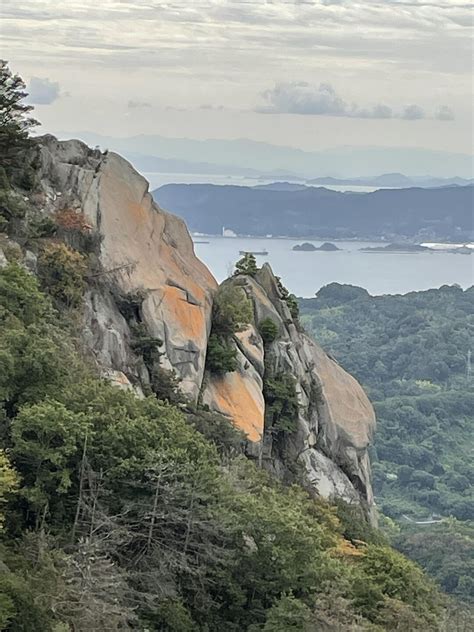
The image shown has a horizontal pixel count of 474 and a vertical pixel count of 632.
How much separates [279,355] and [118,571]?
35.9ft

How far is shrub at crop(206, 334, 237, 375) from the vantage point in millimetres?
20469

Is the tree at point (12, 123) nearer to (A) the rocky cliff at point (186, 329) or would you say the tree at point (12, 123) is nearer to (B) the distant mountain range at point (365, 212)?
(A) the rocky cliff at point (186, 329)

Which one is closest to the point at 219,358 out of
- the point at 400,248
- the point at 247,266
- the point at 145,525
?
the point at 247,266

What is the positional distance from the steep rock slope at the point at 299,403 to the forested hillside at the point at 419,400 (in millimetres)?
13571

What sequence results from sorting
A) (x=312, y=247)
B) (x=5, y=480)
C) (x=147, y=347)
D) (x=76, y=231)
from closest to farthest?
(x=5, y=480)
(x=147, y=347)
(x=76, y=231)
(x=312, y=247)

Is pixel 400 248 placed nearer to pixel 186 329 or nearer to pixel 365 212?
pixel 365 212

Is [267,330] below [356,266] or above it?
above

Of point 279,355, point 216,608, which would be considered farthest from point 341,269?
point 216,608

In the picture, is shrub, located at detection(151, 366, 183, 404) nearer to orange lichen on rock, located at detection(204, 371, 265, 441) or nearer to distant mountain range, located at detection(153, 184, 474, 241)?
orange lichen on rock, located at detection(204, 371, 265, 441)

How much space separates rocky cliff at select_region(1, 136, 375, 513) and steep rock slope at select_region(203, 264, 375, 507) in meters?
0.03

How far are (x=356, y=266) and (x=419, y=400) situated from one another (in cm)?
8409

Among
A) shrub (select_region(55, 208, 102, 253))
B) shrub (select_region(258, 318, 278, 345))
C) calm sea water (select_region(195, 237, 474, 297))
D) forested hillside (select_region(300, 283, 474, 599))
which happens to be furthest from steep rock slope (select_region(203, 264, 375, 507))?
calm sea water (select_region(195, 237, 474, 297))

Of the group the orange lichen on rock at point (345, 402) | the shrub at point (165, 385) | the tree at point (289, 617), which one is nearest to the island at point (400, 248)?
the orange lichen on rock at point (345, 402)

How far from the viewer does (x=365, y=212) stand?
189m
